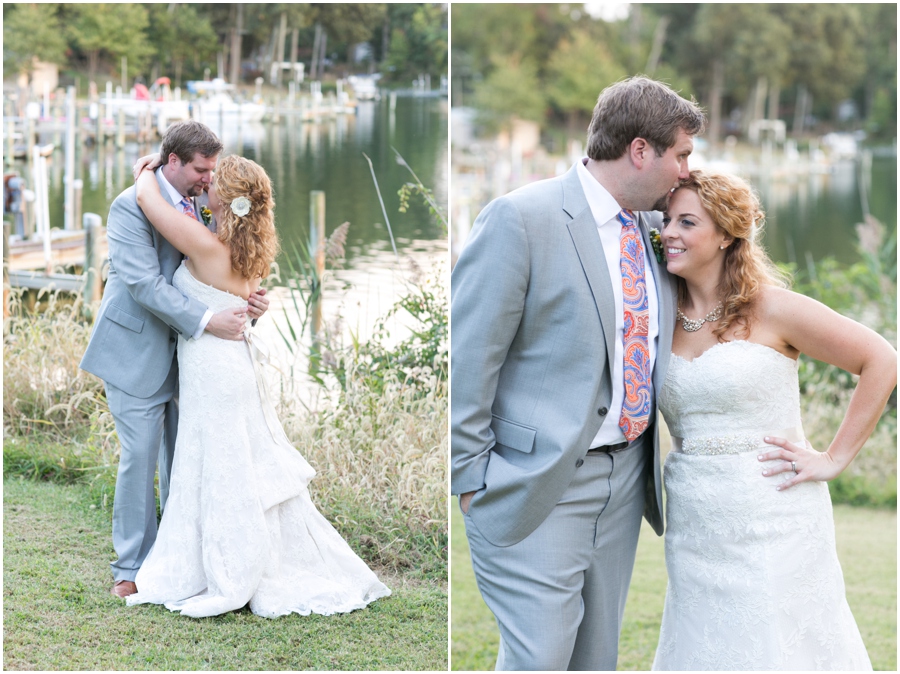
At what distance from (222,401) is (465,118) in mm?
12476

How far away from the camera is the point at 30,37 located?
4875 mm

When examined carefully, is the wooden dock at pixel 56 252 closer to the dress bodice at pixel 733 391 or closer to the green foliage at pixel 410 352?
the green foliage at pixel 410 352

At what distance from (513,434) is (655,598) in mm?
2478

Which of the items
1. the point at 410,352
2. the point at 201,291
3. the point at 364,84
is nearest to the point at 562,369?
the point at 201,291

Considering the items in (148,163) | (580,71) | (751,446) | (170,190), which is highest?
(580,71)

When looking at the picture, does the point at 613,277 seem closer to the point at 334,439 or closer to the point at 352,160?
the point at 334,439

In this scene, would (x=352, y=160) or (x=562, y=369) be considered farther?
(x=352, y=160)

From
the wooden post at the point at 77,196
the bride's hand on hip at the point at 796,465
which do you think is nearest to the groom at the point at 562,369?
the bride's hand on hip at the point at 796,465

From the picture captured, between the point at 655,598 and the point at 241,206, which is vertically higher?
the point at 241,206

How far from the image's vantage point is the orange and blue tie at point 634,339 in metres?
2.45

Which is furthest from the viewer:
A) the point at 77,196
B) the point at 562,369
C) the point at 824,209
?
the point at 824,209

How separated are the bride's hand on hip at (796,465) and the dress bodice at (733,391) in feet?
0.22

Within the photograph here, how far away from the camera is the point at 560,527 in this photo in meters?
2.43

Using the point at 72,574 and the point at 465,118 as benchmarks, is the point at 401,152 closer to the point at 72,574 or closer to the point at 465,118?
the point at 72,574
